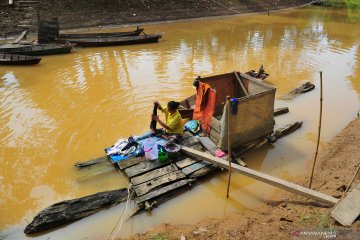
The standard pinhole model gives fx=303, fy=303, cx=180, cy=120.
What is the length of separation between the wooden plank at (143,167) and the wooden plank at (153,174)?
95 mm

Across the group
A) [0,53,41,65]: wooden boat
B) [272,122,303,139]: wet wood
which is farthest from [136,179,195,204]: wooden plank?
[0,53,41,65]: wooden boat

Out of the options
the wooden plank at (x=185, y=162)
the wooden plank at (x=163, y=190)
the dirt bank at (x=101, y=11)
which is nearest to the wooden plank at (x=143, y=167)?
the wooden plank at (x=185, y=162)

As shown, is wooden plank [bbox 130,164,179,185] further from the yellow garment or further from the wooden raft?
the yellow garment

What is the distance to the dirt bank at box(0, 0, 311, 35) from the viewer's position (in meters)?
20.0

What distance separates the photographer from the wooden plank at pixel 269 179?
4.96m

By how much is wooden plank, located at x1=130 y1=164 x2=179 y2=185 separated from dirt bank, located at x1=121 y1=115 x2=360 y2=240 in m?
1.11

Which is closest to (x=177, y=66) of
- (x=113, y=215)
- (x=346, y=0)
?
(x=113, y=215)

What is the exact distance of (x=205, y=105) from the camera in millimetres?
7551

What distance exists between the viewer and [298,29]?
78.1 ft

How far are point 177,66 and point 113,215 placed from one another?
9.59 meters

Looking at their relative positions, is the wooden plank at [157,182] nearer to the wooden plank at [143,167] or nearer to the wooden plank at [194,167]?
the wooden plank at [194,167]

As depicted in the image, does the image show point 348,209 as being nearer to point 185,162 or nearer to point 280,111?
point 185,162

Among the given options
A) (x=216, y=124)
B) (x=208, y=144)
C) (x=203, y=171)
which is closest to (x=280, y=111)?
(x=216, y=124)

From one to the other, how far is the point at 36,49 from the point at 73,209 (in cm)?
1207
